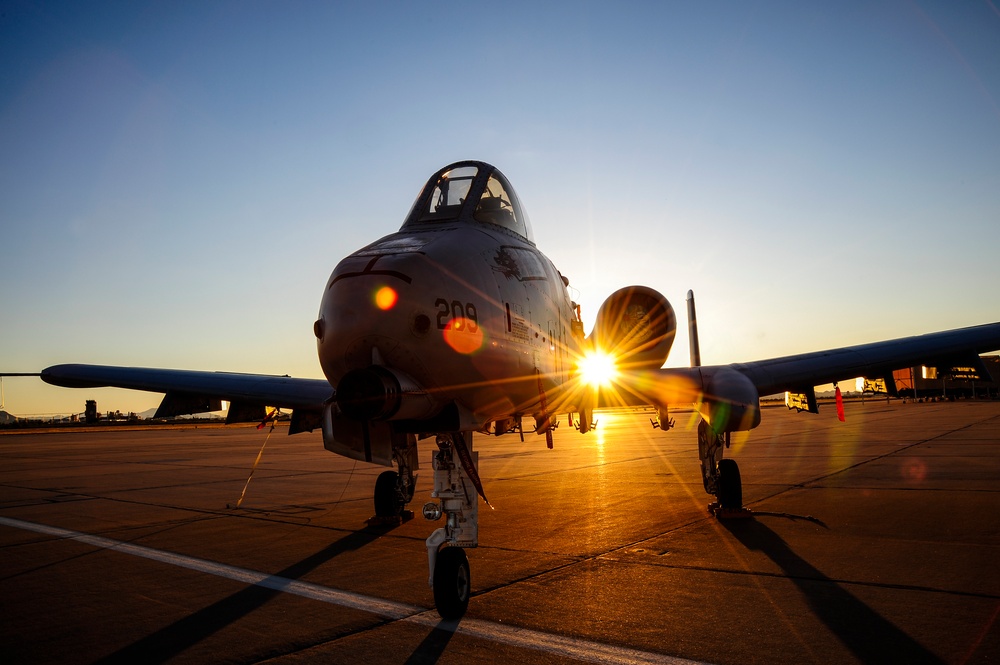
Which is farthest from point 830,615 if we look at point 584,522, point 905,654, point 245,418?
point 245,418

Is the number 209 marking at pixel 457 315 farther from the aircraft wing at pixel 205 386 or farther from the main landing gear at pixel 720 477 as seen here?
the main landing gear at pixel 720 477

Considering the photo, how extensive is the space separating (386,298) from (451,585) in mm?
2254

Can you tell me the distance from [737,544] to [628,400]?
8.30ft

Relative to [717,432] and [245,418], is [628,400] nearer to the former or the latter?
[717,432]

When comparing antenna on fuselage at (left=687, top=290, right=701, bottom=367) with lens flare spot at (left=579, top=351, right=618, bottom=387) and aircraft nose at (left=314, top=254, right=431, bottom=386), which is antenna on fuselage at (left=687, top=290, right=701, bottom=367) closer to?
lens flare spot at (left=579, top=351, right=618, bottom=387)

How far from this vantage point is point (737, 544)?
25.2ft

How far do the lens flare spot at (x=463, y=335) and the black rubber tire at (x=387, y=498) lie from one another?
17.2 feet

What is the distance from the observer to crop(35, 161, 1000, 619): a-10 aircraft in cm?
472

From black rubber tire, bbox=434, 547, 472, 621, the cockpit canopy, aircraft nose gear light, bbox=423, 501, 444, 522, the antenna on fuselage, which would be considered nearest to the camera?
black rubber tire, bbox=434, 547, 472, 621

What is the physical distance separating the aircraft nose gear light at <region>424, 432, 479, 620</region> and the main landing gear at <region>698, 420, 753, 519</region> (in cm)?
530

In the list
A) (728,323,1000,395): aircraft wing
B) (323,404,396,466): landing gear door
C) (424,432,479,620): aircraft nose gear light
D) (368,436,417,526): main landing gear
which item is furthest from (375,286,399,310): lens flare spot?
(728,323,1000,395): aircraft wing

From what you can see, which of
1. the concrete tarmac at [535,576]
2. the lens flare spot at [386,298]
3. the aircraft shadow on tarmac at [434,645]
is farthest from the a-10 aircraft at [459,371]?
the concrete tarmac at [535,576]

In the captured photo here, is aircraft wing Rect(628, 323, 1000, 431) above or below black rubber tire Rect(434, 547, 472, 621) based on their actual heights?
above

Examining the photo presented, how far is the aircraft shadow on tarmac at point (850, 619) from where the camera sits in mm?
4141
